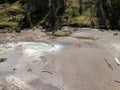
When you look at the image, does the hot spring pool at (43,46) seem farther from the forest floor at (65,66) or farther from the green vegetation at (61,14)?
the green vegetation at (61,14)

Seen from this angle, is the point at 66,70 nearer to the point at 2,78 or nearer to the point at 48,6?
the point at 2,78

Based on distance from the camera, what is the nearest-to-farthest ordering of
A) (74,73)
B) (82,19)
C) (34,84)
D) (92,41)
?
(34,84), (74,73), (92,41), (82,19)

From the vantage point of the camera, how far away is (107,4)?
93938mm

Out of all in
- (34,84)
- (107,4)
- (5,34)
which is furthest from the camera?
(107,4)

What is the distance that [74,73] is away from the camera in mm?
47094

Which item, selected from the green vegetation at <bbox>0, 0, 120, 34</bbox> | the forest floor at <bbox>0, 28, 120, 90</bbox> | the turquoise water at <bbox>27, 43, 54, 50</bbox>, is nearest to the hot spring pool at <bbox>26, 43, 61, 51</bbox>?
the turquoise water at <bbox>27, 43, 54, 50</bbox>

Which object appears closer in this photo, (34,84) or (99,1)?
(34,84)

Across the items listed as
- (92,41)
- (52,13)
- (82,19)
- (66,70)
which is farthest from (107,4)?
(66,70)

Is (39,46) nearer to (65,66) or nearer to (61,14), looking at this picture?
(65,66)

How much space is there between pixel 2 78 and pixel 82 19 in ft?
156

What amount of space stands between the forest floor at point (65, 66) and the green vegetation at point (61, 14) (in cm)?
1435

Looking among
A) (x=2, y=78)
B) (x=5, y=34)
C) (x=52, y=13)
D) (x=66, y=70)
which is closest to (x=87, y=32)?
(x=52, y=13)

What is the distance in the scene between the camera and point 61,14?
9188 cm

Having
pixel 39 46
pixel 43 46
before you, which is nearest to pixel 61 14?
pixel 43 46
